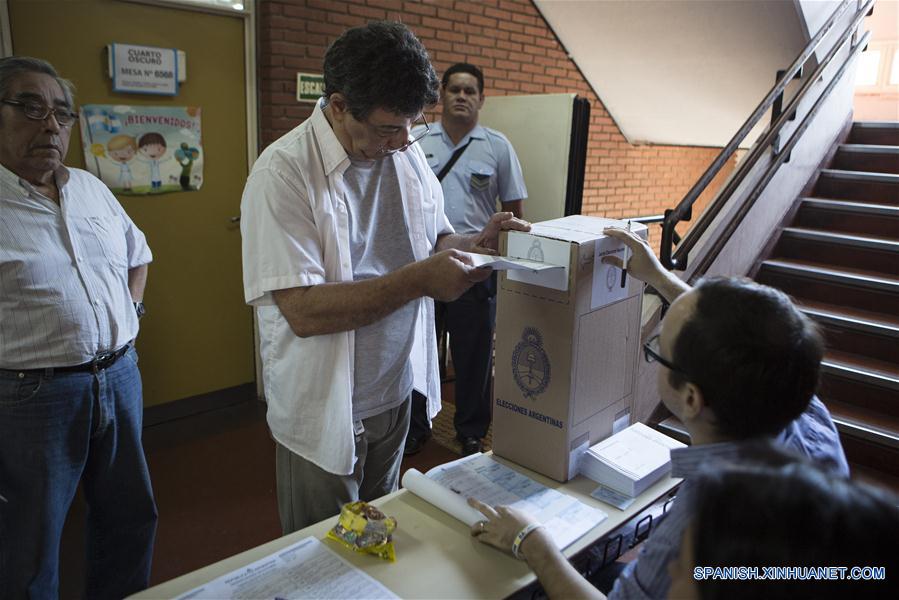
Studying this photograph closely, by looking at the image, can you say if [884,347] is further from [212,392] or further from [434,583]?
[212,392]

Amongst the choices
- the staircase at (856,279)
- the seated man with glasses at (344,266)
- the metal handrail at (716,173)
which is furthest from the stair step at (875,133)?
the seated man with glasses at (344,266)

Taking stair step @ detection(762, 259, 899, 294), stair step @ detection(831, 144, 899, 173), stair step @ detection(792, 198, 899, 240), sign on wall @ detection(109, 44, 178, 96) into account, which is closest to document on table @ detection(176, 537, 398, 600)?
sign on wall @ detection(109, 44, 178, 96)

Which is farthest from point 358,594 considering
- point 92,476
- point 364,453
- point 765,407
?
point 92,476

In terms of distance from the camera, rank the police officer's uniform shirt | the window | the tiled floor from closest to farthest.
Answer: the tiled floor
the window
the police officer's uniform shirt

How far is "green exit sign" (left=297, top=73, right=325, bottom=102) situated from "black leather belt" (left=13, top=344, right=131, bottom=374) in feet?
6.99

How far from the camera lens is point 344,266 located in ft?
4.70

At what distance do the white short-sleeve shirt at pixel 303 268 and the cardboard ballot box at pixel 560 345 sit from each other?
0.41 m

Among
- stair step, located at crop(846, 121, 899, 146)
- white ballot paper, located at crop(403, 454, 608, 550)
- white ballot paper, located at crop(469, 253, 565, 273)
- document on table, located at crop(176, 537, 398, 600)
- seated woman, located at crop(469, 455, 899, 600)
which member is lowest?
document on table, located at crop(176, 537, 398, 600)

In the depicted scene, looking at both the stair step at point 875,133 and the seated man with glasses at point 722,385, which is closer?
the seated man with glasses at point 722,385

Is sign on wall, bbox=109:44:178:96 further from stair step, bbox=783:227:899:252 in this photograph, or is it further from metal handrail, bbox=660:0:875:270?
stair step, bbox=783:227:899:252

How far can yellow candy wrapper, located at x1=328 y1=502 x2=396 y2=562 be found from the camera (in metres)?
1.25

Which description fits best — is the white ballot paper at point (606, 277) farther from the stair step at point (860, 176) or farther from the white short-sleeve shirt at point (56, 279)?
the stair step at point (860, 176)

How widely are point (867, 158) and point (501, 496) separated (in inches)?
146

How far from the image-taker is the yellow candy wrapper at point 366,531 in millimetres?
1254
